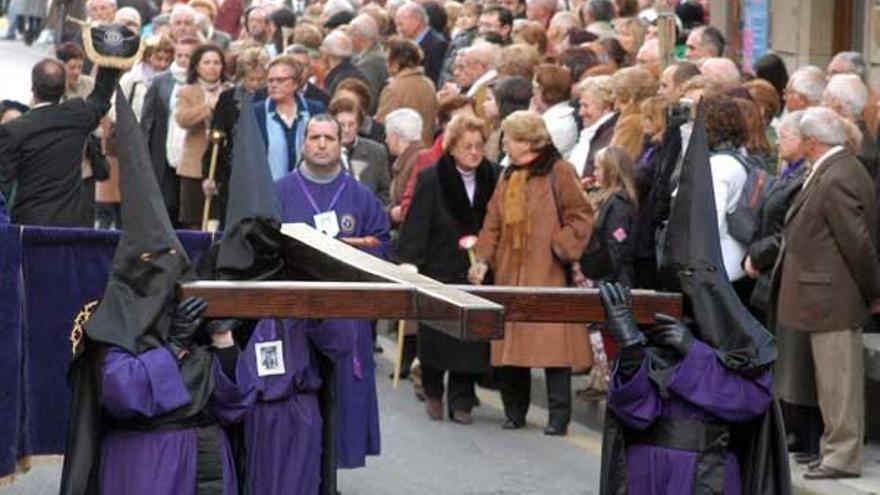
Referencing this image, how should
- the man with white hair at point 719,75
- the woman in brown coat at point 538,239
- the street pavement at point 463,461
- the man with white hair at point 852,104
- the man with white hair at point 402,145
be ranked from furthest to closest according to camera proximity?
the man with white hair at point 402,145 → the man with white hair at point 719,75 → the woman in brown coat at point 538,239 → the man with white hair at point 852,104 → the street pavement at point 463,461

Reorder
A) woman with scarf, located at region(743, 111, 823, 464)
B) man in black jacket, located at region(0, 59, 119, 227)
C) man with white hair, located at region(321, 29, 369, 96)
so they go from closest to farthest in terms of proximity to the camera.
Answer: woman with scarf, located at region(743, 111, 823, 464) < man in black jacket, located at region(0, 59, 119, 227) < man with white hair, located at region(321, 29, 369, 96)

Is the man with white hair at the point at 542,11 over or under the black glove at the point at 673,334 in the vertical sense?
over

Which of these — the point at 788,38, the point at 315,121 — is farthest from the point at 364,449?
the point at 788,38

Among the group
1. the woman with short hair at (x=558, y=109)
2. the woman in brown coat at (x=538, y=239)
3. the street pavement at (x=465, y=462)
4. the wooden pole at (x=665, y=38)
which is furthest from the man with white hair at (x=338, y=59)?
the woman in brown coat at (x=538, y=239)

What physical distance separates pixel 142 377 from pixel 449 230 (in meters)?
6.26

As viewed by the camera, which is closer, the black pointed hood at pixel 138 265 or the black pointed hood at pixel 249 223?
the black pointed hood at pixel 138 265

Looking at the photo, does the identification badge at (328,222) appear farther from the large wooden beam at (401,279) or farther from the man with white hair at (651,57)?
the man with white hair at (651,57)

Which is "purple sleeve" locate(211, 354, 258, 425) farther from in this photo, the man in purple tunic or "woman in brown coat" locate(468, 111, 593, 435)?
"woman in brown coat" locate(468, 111, 593, 435)

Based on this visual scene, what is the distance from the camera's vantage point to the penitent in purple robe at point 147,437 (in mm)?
8375

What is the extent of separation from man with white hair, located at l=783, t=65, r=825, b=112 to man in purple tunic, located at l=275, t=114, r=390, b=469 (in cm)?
292

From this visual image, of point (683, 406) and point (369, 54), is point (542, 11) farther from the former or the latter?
point (683, 406)

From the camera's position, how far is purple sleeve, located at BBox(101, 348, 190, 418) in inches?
329

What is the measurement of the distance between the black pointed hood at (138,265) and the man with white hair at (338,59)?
10.3m

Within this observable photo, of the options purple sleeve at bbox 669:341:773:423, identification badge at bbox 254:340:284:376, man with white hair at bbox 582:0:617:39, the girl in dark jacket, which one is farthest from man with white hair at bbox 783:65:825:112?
purple sleeve at bbox 669:341:773:423
